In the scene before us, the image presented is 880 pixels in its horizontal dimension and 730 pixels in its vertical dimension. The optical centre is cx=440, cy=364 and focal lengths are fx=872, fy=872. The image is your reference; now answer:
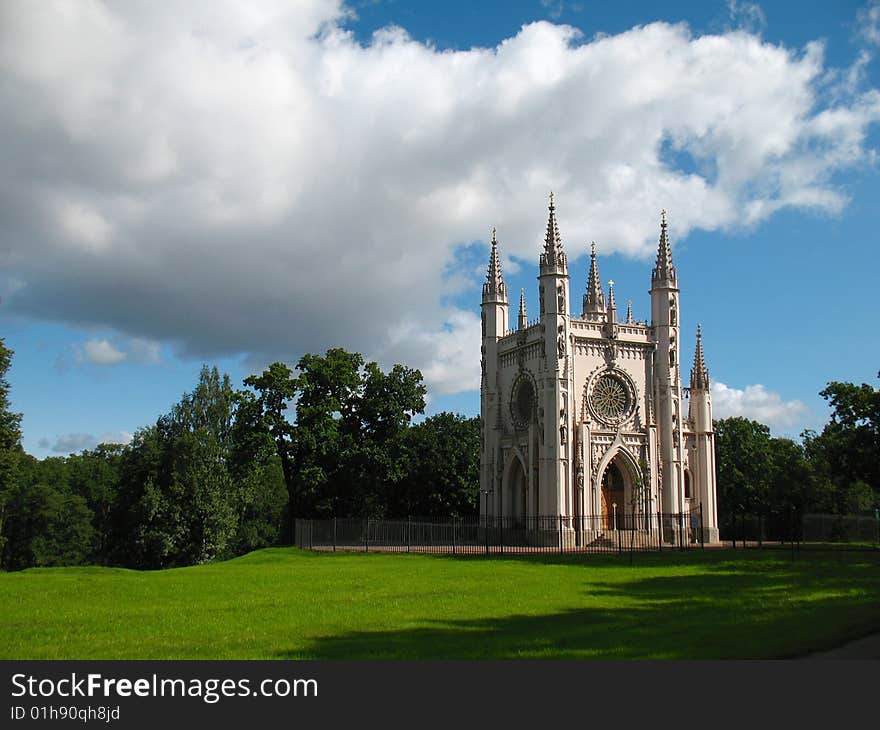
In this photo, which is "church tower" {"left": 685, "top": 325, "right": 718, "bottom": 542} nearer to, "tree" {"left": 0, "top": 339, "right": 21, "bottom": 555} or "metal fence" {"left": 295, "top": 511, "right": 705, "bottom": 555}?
"metal fence" {"left": 295, "top": 511, "right": 705, "bottom": 555}

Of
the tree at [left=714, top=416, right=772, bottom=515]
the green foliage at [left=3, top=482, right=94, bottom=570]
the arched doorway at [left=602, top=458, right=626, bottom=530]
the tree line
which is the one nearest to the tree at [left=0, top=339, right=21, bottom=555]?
the tree line

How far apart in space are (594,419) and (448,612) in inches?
1632

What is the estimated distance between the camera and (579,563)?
3459 centimetres

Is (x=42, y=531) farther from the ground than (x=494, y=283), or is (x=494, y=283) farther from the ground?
(x=494, y=283)

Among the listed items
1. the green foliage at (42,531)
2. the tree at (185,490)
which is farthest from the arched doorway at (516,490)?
the green foliage at (42,531)

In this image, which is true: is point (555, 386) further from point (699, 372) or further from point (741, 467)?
point (741, 467)

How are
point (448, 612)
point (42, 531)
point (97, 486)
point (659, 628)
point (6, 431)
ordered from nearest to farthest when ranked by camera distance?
1. point (659, 628)
2. point (448, 612)
3. point (6, 431)
4. point (42, 531)
5. point (97, 486)

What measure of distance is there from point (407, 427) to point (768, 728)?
56483 mm

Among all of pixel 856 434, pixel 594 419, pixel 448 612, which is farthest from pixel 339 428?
pixel 448 612

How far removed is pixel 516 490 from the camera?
61.9m

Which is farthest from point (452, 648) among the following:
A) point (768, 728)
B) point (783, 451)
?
point (783, 451)

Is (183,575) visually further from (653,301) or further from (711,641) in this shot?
(653,301)

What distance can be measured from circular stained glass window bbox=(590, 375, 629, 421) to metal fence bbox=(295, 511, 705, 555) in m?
6.98

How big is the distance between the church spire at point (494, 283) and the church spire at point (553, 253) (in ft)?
25.8
